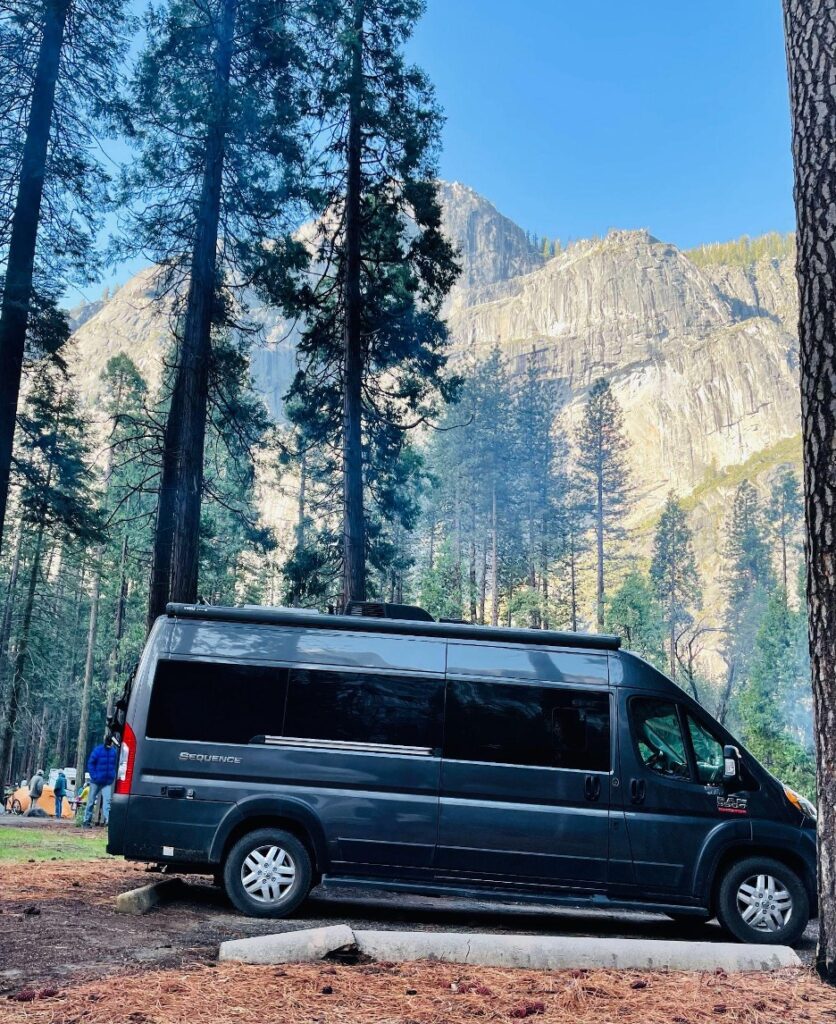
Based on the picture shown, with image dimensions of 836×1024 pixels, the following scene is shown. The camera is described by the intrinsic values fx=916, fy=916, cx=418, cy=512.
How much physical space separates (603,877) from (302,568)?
1519cm

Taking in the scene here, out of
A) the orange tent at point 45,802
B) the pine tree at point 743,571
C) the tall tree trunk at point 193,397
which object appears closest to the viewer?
the tall tree trunk at point 193,397

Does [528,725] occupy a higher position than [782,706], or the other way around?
[782,706]

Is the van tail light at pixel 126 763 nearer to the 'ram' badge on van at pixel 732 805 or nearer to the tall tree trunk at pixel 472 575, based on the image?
the 'ram' badge on van at pixel 732 805

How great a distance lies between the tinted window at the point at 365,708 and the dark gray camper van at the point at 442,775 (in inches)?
0.6

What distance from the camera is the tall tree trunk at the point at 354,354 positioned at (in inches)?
661

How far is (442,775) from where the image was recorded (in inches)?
310

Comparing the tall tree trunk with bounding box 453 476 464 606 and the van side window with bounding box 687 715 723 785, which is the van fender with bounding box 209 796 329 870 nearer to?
the van side window with bounding box 687 715 723 785

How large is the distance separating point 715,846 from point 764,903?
634 millimetres

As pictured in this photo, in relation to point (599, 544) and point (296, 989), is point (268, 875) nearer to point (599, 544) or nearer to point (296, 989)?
point (296, 989)

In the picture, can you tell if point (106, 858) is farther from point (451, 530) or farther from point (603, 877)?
point (451, 530)

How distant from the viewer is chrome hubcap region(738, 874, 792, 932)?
7773 millimetres

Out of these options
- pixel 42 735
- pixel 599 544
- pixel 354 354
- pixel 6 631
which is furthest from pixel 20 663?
pixel 599 544

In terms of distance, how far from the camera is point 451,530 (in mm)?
68250

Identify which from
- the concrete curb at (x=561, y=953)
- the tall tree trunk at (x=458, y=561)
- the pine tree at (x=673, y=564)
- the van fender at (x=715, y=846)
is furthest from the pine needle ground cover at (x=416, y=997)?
the pine tree at (x=673, y=564)
